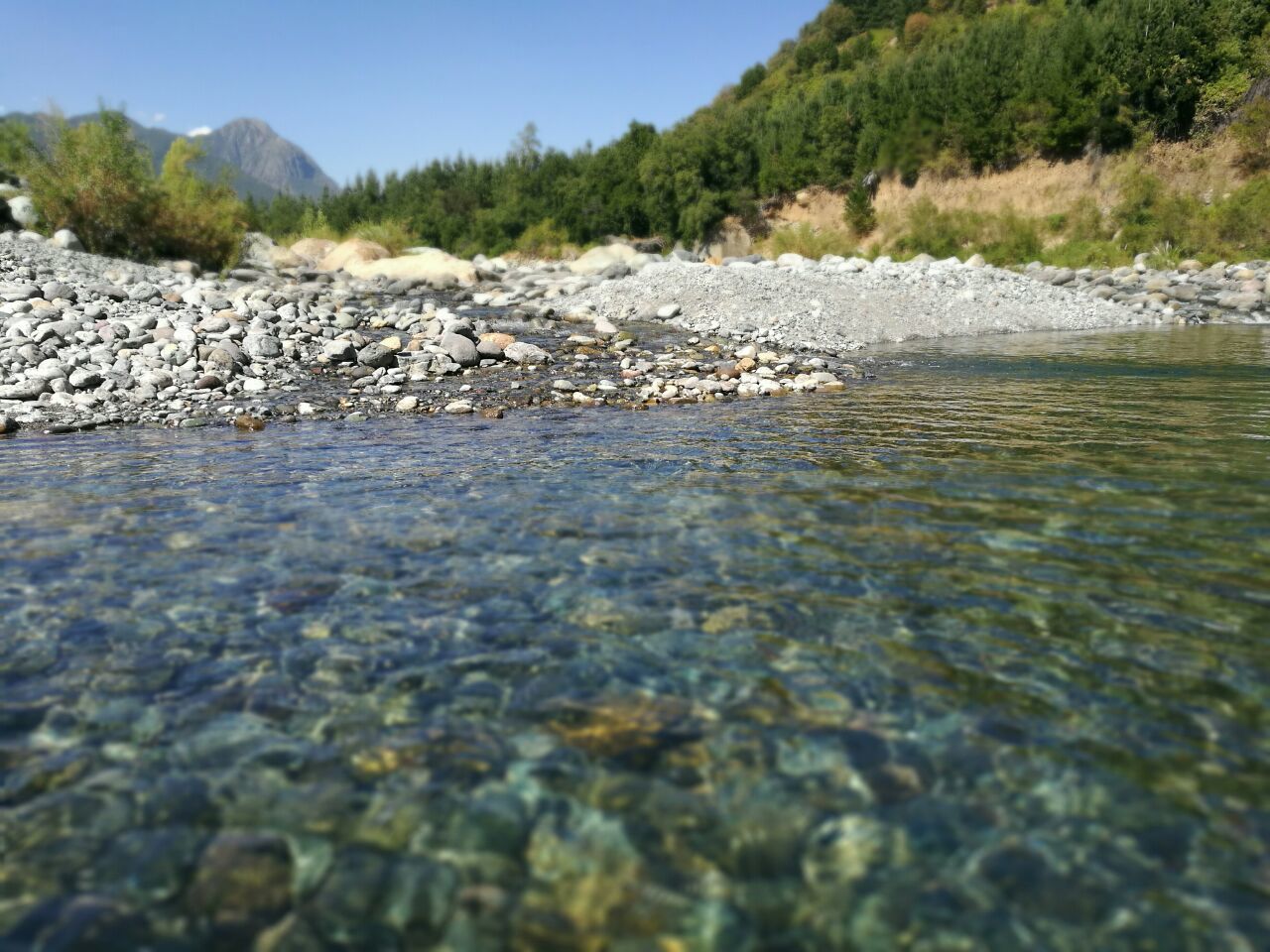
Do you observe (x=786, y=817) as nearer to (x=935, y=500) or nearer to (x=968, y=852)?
(x=968, y=852)

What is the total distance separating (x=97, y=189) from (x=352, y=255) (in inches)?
532

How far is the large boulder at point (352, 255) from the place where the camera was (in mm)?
35781

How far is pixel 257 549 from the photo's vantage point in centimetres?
530

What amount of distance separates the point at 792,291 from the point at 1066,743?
62.7 feet

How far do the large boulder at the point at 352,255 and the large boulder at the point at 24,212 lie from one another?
1270 centimetres

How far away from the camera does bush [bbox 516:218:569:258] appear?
189 feet

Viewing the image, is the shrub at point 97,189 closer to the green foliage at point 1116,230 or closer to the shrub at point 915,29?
the green foliage at point 1116,230

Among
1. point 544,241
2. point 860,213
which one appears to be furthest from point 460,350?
point 544,241

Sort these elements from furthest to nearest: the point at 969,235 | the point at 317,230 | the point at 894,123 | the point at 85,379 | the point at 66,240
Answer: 1. the point at 317,230
2. the point at 894,123
3. the point at 969,235
4. the point at 66,240
5. the point at 85,379

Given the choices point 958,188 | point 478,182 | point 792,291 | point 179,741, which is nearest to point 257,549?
point 179,741

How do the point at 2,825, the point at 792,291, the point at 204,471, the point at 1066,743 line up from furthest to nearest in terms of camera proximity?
the point at 792,291, the point at 204,471, the point at 1066,743, the point at 2,825

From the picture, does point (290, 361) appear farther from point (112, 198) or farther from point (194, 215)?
point (194, 215)

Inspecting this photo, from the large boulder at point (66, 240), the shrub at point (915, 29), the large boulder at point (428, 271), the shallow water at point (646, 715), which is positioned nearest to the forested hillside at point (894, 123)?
the shrub at point (915, 29)

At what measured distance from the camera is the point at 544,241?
58312 mm
